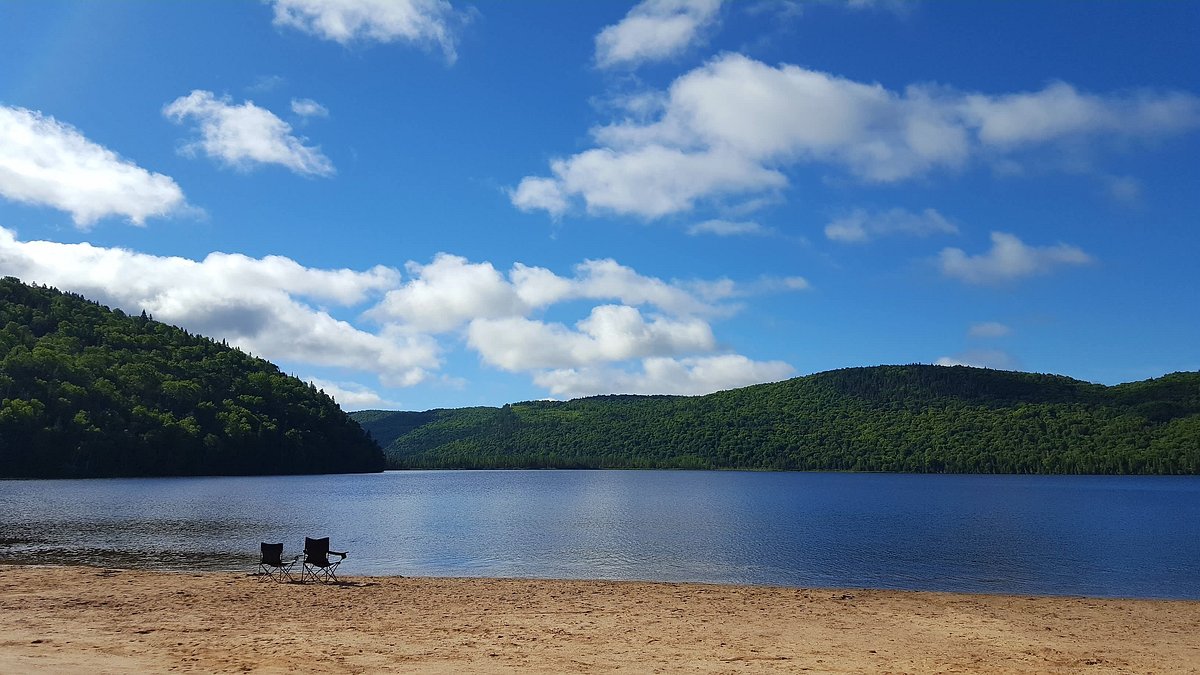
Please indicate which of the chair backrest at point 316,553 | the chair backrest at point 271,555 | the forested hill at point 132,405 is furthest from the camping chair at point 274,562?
the forested hill at point 132,405

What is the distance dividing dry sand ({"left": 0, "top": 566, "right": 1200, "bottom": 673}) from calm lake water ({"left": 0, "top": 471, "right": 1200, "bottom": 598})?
6.20 metres

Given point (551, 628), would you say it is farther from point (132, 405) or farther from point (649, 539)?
point (132, 405)

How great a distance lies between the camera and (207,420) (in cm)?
15938

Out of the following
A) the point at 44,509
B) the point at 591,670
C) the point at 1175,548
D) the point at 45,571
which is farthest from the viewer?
the point at 44,509

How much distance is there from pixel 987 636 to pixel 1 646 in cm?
2159

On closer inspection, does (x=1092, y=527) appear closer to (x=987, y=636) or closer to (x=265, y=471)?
(x=987, y=636)

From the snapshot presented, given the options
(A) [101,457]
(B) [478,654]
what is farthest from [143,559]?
(A) [101,457]

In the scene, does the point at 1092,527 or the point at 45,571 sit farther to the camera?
the point at 1092,527

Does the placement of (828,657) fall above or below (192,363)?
below

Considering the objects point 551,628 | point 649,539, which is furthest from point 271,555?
point 649,539

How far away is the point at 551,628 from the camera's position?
19625 millimetres

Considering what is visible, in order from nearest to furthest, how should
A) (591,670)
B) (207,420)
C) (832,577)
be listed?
(591,670) < (832,577) < (207,420)

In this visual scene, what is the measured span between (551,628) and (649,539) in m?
31.2

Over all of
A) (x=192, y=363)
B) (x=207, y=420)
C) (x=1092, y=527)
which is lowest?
(x=1092, y=527)
